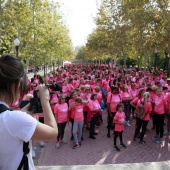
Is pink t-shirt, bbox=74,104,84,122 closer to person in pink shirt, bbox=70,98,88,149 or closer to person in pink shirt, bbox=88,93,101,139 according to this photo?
person in pink shirt, bbox=70,98,88,149

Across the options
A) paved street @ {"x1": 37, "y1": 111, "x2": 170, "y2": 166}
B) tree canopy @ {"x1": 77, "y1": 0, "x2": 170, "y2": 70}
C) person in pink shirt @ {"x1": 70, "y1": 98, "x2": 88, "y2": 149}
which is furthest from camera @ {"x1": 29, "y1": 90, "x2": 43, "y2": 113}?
tree canopy @ {"x1": 77, "y1": 0, "x2": 170, "y2": 70}

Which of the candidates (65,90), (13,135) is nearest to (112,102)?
(65,90)

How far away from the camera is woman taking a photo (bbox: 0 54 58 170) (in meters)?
1.24

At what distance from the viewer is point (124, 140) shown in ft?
25.8

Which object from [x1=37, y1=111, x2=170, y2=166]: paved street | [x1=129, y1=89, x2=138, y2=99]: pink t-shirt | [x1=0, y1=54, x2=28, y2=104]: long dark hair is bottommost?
[x1=37, y1=111, x2=170, y2=166]: paved street

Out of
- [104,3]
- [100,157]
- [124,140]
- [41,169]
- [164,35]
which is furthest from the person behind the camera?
[104,3]

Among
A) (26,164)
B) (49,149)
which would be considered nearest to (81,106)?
(49,149)

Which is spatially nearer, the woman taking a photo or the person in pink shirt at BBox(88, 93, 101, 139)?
the woman taking a photo

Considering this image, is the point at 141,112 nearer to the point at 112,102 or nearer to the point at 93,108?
the point at 112,102

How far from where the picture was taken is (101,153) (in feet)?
22.6

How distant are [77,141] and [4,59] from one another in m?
6.40

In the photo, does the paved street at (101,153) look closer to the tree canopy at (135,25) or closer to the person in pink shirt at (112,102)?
the person in pink shirt at (112,102)

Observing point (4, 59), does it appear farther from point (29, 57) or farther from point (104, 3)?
point (104, 3)

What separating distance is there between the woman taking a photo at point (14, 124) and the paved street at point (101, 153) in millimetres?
5230
